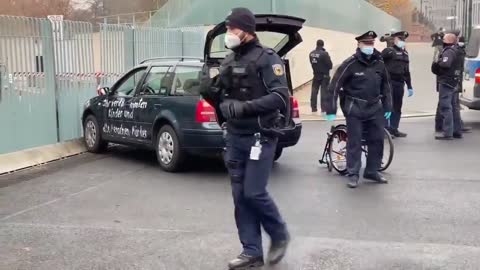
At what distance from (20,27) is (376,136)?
5.46m

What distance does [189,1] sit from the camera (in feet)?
73.6

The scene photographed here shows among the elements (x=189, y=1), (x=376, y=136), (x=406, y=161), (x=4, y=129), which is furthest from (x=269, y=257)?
(x=189, y=1)

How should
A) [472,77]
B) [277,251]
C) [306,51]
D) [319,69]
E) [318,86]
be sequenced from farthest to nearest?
[306,51]
[318,86]
[319,69]
[472,77]
[277,251]

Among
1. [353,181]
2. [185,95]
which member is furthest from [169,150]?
[353,181]

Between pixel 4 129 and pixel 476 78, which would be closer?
pixel 4 129

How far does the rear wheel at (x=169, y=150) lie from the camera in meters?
8.41

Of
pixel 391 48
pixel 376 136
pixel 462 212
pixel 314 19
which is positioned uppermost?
pixel 314 19

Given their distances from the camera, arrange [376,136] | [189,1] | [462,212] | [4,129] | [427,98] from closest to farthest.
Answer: [462,212] → [376,136] → [4,129] → [427,98] → [189,1]

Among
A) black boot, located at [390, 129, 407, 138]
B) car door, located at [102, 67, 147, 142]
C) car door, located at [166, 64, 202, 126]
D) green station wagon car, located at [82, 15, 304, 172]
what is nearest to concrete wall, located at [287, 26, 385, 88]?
black boot, located at [390, 129, 407, 138]

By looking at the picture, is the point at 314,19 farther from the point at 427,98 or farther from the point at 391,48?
the point at 391,48

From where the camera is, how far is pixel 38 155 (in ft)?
31.3

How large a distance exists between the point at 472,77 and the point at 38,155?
8615 mm

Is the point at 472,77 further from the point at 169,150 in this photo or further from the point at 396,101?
the point at 169,150

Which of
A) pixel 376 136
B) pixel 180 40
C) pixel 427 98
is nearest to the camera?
pixel 376 136
